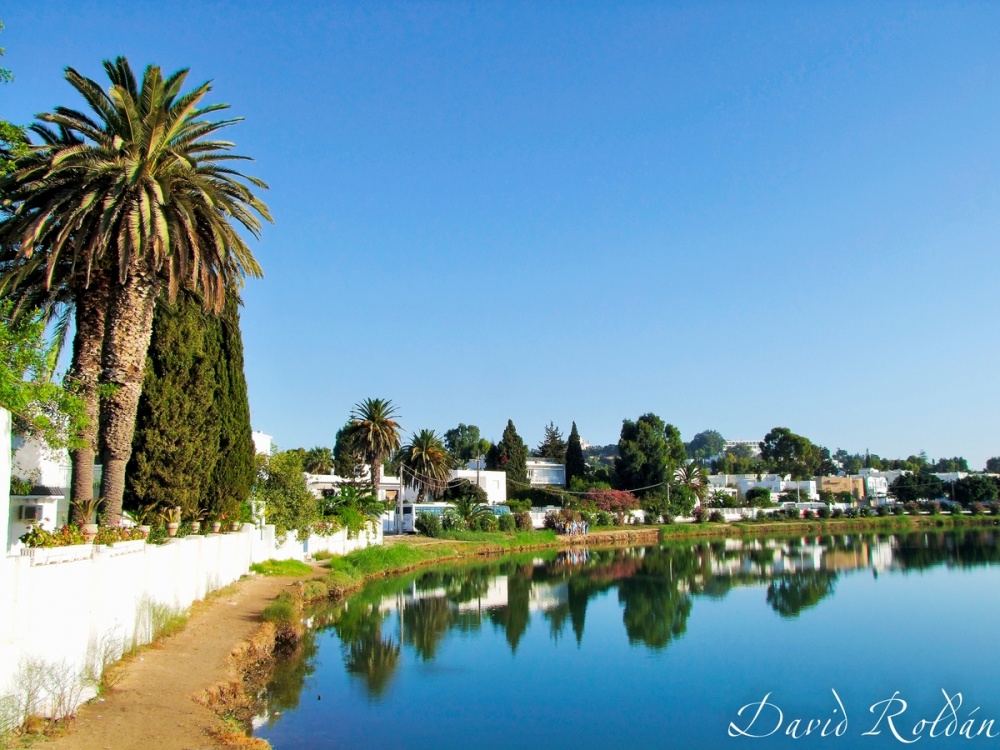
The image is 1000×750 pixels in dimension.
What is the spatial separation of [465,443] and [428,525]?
76785mm

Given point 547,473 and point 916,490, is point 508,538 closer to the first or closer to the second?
point 547,473

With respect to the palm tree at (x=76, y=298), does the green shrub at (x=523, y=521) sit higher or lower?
lower

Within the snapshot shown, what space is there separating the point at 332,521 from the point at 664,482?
5743 cm

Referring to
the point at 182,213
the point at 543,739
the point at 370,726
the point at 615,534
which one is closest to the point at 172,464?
the point at 182,213

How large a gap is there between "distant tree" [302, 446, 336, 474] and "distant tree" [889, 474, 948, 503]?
8333 cm

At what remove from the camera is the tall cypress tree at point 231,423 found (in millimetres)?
27547

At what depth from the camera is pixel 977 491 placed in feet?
365

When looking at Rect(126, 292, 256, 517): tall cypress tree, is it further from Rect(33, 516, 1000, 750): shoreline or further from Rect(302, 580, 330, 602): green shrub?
Rect(302, 580, 330, 602): green shrub

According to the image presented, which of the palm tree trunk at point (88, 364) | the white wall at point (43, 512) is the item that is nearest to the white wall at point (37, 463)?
the white wall at point (43, 512)

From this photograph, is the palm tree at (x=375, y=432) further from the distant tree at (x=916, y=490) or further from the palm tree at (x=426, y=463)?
the distant tree at (x=916, y=490)

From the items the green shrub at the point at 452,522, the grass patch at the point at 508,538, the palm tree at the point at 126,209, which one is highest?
the palm tree at the point at 126,209

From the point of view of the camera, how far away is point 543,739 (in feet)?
51.9

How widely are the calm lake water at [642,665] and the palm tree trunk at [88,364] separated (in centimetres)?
687

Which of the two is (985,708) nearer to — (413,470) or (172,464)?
(172,464)
